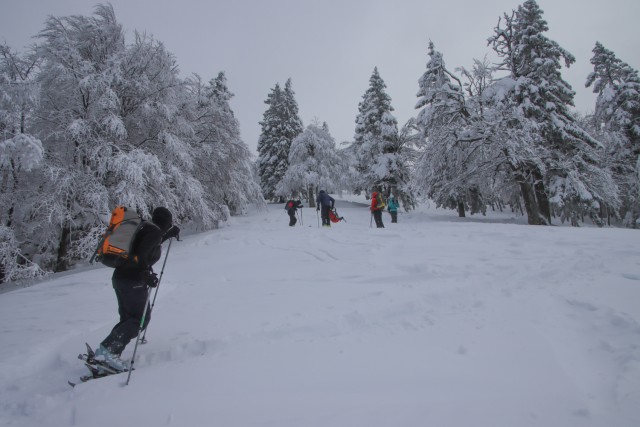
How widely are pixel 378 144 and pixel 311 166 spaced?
6200mm

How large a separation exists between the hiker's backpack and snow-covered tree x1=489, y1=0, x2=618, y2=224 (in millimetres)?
16266

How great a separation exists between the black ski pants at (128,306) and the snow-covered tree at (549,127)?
16.2 meters

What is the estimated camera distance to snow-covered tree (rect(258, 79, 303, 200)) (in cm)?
3231

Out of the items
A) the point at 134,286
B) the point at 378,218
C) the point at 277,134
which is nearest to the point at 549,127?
the point at 378,218

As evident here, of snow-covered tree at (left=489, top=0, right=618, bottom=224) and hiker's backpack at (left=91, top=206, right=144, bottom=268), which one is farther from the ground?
snow-covered tree at (left=489, top=0, right=618, bottom=224)

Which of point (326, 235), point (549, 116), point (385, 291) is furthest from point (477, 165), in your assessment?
point (385, 291)

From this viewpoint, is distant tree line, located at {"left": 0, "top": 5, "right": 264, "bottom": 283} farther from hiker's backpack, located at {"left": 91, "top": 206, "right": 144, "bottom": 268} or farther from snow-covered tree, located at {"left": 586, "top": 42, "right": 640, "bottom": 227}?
snow-covered tree, located at {"left": 586, "top": 42, "right": 640, "bottom": 227}

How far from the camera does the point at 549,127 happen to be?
16016 millimetres

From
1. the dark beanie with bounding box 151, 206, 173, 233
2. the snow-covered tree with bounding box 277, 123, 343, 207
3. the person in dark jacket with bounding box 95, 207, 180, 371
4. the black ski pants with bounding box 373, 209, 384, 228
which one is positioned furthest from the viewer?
the snow-covered tree with bounding box 277, 123, 343, 207

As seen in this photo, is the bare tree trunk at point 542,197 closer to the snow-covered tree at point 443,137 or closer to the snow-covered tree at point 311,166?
the snow-covered tree at point 443,137

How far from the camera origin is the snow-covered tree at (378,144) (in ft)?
80.6

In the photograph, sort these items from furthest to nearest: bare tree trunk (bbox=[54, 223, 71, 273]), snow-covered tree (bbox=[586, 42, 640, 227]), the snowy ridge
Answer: snow-covered tree (bbox=[586, 42, 640, 227]), bare tree trunk (bbox=[54, 223, 71, 273]), the snowy ridge

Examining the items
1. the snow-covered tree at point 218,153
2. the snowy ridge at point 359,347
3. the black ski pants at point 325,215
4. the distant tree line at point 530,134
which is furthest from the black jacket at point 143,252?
the distant tree line at point 530,134

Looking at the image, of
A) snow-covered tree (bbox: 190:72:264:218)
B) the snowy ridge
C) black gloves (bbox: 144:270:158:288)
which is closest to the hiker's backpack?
black gloves (bbox: 144:270:158:288)
